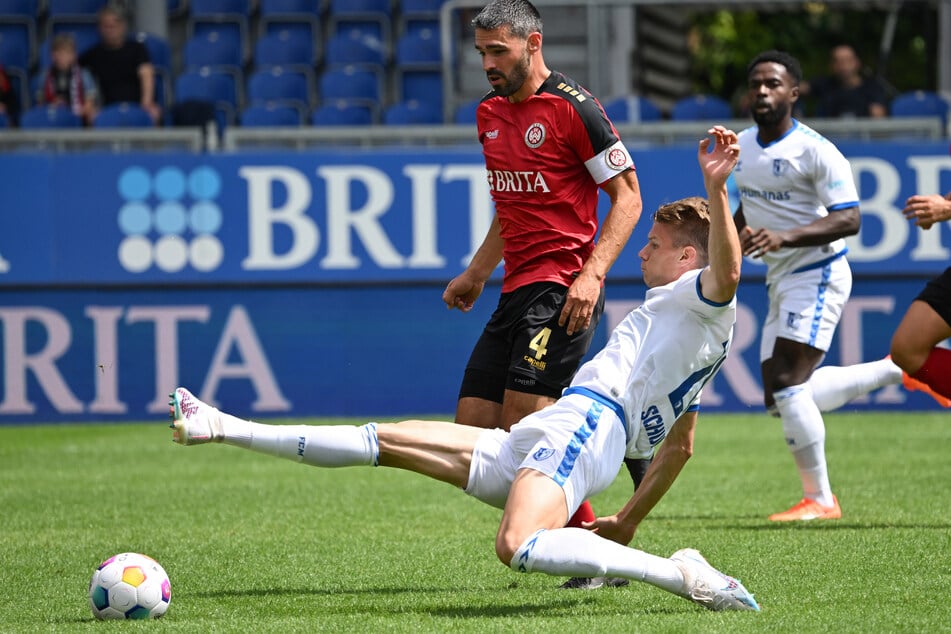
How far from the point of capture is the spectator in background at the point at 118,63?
15.4 meters

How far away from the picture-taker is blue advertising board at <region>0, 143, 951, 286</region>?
13.7 meters

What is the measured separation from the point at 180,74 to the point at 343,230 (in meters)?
4.67

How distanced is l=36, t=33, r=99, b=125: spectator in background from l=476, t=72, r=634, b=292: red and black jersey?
9754mm

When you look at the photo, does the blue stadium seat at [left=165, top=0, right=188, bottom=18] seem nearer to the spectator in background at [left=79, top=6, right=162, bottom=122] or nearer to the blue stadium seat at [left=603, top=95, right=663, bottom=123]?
the spectator in background at [left=79, top=6, right=162, bottom=122]

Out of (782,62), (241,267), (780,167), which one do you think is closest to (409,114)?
(241,267)

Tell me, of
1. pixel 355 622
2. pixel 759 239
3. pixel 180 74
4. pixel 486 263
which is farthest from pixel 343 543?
pixel 180 74

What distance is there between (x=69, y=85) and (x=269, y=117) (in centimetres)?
207

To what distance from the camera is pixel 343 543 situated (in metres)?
7.15

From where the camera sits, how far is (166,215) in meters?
13.7

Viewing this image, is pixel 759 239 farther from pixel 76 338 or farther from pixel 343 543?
pixel 76 338

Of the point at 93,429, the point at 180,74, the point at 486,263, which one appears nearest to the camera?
the point at 486,263

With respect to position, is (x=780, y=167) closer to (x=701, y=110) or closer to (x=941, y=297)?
(x=941, y=297)

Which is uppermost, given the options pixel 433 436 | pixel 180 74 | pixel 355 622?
pixel 180 74

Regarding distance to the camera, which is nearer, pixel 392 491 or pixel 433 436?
pixel 433 436
